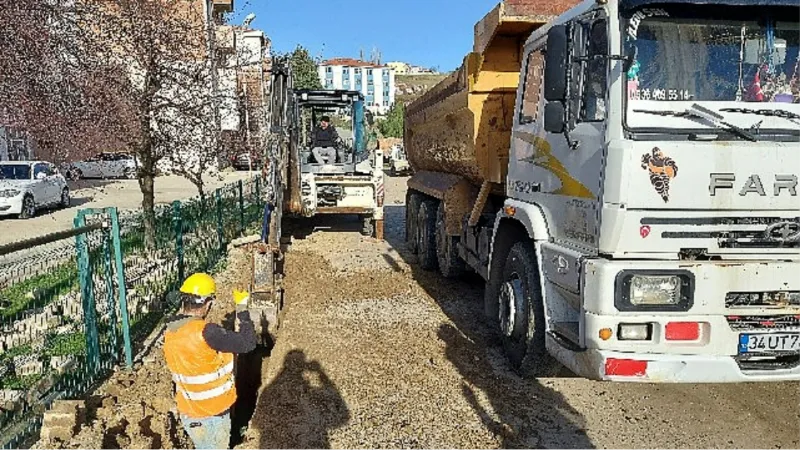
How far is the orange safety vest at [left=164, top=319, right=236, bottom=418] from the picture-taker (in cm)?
371

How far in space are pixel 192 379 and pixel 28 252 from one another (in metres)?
1.83

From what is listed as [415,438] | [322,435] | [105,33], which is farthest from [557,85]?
[105,33]

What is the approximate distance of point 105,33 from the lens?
735 cm

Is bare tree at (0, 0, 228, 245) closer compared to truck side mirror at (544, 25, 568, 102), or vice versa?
truck side mirror at (544, 25, 568, 102)

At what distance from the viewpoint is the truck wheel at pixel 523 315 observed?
4.58 m

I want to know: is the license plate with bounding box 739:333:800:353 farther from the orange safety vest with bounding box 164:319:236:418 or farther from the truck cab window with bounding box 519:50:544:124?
the orange safety vest with bounding box 164:319:236:418

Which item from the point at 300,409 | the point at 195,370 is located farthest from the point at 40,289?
the point at 300,409

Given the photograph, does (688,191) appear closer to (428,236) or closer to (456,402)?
(456,402)

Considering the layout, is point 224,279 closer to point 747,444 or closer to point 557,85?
point 557,85

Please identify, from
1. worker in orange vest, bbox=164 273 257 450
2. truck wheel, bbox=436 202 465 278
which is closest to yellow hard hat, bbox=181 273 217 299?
worker in orange vest, bbox=164 273 257 450

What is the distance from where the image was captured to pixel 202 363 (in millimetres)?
3742

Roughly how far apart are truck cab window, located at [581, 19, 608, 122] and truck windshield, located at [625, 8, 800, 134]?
0.48 feet

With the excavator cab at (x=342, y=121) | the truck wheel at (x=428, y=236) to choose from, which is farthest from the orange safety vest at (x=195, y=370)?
the excavator cab at (x=342, y=121)

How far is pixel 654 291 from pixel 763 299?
2.09ft
